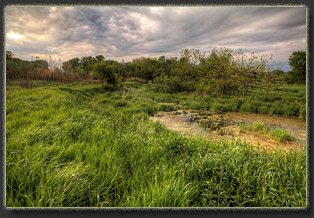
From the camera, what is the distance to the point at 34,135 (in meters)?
3.17

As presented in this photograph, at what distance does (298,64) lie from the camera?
243cm

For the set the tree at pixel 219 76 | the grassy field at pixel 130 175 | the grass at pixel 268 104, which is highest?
the tree at pixel 219 76

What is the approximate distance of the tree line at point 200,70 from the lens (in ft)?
9.13

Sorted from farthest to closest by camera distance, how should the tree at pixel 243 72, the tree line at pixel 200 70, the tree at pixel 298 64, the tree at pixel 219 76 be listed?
the tree at pixel 219 76 → the tree at pixel 243 72 → the tree line at pixel 200 70 → the tree at pixel 298 64

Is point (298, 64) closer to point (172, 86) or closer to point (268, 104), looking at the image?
point (268, 104)

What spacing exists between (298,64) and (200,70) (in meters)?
11.5

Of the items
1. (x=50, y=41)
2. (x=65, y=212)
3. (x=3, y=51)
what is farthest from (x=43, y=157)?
(x=50, y=41)

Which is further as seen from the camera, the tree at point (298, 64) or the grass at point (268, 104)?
the grass at point (268, 104)

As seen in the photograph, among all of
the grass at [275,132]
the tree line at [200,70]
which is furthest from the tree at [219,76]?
the grass at [275,132]

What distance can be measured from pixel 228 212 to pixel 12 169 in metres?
3.16

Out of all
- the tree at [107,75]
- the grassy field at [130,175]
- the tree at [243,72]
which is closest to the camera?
the grassy field at [130,175]

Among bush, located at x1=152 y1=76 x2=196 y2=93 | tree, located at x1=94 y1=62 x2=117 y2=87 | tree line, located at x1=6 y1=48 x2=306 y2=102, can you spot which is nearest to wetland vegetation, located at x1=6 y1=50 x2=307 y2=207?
tree line, located at x1=6 y1=48 x2=306 y2=102

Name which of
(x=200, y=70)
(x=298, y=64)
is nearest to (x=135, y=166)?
(x=298, y=64)

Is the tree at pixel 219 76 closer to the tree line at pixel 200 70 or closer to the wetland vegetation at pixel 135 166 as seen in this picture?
the tree line at pixel 200 70
